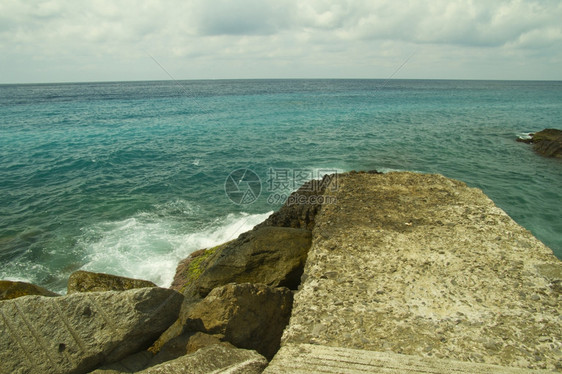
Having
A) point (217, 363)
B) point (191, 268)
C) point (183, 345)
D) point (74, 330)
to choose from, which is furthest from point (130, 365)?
point (191, 268)

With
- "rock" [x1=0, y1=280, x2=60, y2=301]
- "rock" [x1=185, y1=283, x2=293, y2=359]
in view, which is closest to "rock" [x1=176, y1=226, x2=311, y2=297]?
"rock" [x1=185, y1=283, x2=293, y2=359]

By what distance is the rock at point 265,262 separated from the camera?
16.2ft

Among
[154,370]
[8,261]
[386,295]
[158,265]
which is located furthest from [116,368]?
[8,261]

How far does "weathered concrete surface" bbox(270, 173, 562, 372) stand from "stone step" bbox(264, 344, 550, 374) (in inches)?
3.1

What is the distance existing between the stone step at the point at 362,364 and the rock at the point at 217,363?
0.70ft

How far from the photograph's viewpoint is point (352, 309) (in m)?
3.47

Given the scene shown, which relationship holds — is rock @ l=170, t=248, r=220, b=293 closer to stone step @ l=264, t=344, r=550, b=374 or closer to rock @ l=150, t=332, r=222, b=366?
rock @ l=150, t=332, r=222, b=366

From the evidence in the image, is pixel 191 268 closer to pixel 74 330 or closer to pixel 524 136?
pixel 74 330

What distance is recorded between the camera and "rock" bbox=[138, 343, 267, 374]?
3006 mm

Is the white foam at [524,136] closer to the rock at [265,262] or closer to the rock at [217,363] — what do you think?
the rock at [265,262]

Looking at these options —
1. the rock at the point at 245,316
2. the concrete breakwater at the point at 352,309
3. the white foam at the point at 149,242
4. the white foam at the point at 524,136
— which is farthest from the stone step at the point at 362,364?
the white foam at the point at 524,136

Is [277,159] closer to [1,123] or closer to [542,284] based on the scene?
[542,284]

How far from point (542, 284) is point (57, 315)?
5.57 m

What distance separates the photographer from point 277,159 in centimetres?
1895
